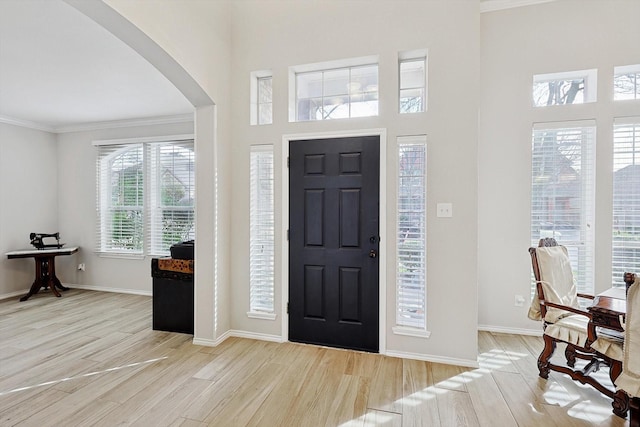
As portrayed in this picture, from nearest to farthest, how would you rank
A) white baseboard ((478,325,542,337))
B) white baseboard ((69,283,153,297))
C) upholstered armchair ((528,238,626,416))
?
1. upholstered armchair ((528,238,626,416))
2. white baseboard ((478,325,542,337))
3. white baseboard ((69,283,153,297))

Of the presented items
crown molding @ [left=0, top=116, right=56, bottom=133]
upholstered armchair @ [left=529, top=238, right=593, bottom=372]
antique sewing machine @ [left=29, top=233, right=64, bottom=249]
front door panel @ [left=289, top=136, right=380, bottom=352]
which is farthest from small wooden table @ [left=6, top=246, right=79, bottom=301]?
upholstered armchair @ [left=529, top=238, right=593, bottom=372]

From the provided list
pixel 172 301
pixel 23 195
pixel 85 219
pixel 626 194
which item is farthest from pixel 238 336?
pixel 23 195

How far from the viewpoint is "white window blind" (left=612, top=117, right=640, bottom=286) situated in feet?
10.4

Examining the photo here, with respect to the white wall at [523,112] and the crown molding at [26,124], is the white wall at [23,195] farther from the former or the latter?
the white wall at [523,112]

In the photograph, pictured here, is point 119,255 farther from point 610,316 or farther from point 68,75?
point 610,316

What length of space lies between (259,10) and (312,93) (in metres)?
1.02

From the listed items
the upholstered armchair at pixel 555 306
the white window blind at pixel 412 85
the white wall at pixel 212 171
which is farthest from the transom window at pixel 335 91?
the upholstered armchair at pixel 555 306

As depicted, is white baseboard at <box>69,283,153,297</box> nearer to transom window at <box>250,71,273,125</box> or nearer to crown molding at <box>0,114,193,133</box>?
crown molding at <box>0,114,193,133</box>

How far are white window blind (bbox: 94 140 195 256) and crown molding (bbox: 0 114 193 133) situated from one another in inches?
13.1

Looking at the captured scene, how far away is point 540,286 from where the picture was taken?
254 cm

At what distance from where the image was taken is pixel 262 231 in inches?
133

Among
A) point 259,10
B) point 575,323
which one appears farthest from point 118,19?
point 575,323

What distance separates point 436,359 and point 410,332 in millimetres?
320

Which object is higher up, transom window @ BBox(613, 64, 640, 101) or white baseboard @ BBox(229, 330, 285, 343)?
transom window @ BBox(613, 64, 640, 101)
